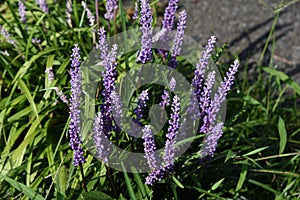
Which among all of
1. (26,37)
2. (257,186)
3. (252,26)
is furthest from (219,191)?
(252,26)

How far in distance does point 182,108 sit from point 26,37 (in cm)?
169

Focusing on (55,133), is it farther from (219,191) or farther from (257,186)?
(257,186)

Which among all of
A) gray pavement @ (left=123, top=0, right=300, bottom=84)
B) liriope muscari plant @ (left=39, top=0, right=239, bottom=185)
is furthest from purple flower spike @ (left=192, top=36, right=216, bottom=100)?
gray pavement @ (left=123, top=0, right=300, bottom=84)

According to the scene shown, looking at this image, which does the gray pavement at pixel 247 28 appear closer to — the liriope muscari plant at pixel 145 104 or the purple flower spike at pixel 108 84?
the liriope muscari plant at pixel 145 104

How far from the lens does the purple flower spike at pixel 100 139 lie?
2827mm

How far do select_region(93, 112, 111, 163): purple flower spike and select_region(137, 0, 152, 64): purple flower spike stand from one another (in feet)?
1.80

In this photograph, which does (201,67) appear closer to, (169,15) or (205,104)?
(205,104)

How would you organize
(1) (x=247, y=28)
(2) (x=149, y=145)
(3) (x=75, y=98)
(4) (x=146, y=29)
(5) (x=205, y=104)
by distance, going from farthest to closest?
(1) (x=247, y=28), (5) (x=205, y=104), (4) (x=146, y=29), (2) (x=149, y=145), (3) (x=75, y=98)

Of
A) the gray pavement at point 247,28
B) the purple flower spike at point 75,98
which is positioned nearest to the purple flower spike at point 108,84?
the purple flower spike at point 75,98

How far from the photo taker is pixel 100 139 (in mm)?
2875

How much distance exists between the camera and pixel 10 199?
3783 millimetres

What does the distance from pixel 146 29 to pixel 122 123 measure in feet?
2.01

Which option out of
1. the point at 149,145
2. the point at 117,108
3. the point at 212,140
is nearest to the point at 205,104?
the point at 212,140

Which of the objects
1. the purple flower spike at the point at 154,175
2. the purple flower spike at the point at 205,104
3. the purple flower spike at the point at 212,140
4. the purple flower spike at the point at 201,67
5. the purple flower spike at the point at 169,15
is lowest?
the purple flower spike at the point at 154,175
